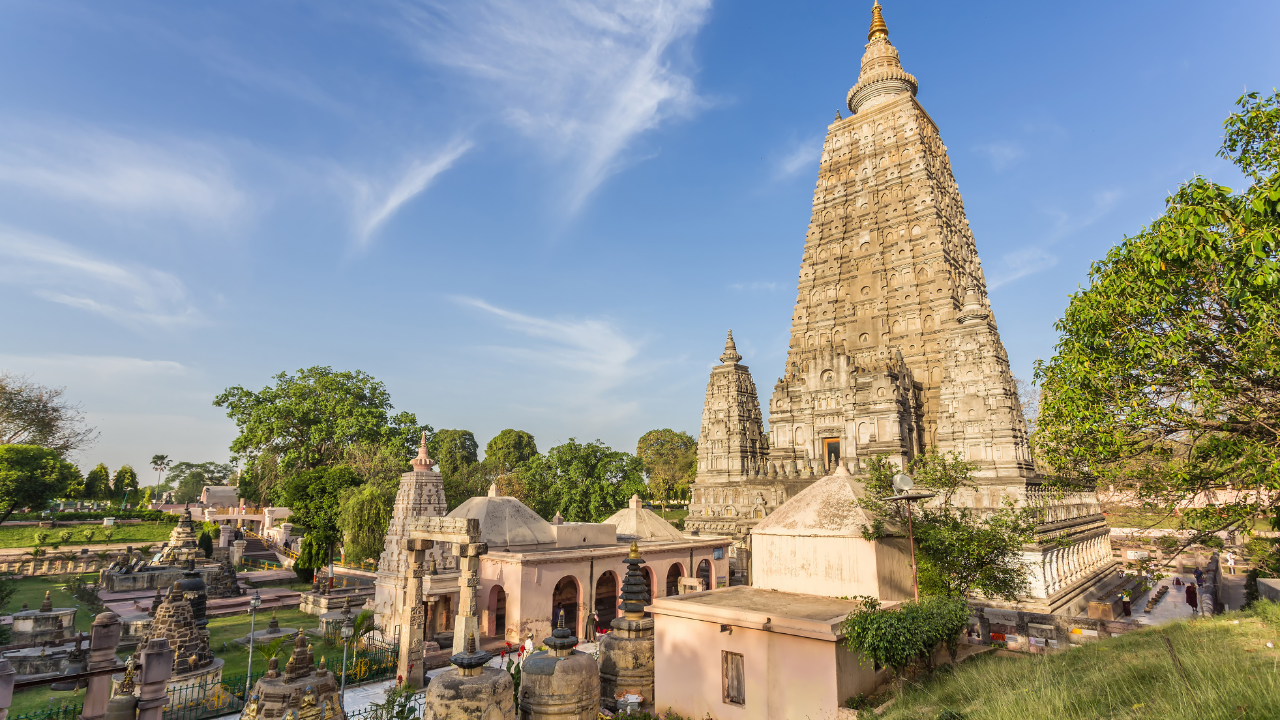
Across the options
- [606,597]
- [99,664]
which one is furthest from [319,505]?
[99,664]

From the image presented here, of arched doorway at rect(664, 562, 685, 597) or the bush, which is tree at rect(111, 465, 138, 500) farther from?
the bush

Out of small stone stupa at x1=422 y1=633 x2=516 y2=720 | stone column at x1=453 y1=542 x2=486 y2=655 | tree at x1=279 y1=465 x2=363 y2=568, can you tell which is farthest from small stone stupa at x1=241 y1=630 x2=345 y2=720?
tree at x1=279 y1=465 x2=363 y2=568

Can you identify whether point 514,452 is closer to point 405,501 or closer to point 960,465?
point 405,501

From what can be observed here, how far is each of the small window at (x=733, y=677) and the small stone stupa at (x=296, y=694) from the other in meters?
7.17

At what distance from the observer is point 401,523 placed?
68.7ft

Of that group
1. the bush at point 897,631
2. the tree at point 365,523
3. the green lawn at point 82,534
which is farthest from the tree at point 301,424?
the bush at point 897,631

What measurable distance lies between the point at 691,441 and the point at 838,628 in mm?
77971

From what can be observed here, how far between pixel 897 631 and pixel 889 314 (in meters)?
31.3

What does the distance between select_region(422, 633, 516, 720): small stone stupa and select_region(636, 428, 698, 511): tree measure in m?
61.2

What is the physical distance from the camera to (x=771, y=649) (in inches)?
474

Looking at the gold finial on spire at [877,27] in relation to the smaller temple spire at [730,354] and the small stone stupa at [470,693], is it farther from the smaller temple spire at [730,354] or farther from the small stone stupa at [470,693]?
the small stone stupa at [470,693]

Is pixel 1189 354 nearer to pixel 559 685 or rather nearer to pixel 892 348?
pixel 559 685

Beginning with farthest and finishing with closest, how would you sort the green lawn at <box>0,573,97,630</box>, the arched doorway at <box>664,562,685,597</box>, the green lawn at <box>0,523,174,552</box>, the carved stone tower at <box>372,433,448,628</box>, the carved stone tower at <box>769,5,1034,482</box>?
1. the green lawn at <box>0,523,174,552</box>
2. the carved stone tower at <box>769,5,1034,482</box>
3. the arched doorway at <box>664,562,685,597</box>
4. the green lawn at <box>0,573,97,630</box>
5. the carved stone tower at <box>372,433,448,628</box>

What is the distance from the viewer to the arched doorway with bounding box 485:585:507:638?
71.4ft
